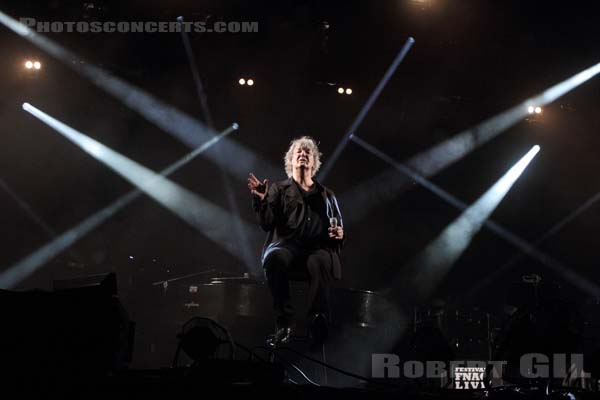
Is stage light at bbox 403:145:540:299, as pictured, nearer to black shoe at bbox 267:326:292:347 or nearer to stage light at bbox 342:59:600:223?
stage light at bbox 342:59:600:223

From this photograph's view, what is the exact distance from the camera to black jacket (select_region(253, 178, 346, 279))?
492cm

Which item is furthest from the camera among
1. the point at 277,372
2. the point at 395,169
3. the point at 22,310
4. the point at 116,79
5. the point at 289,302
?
the point at 395,169

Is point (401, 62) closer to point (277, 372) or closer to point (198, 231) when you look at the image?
point (198, 231)

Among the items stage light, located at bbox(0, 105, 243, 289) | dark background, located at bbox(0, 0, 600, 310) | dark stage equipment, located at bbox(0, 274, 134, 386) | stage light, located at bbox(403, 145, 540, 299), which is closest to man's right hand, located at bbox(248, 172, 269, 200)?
dark stage equipment, located at bbox(0, 274, 134, 386)

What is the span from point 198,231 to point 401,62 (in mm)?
4477

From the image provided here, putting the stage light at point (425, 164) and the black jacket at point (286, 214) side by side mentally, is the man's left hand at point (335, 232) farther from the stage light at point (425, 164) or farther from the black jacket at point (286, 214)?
the stage light at point (425, 164)

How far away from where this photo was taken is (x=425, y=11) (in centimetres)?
983

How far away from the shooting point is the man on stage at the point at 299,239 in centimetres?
475

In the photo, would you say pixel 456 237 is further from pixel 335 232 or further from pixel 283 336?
pixel 283 336

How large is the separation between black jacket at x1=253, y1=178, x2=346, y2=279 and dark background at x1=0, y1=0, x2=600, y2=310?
543cm

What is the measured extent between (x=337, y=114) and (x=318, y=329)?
23.2 ft

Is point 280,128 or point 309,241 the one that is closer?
point 309,241

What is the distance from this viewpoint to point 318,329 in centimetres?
461

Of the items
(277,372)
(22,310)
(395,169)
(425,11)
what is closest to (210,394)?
(277,372)
